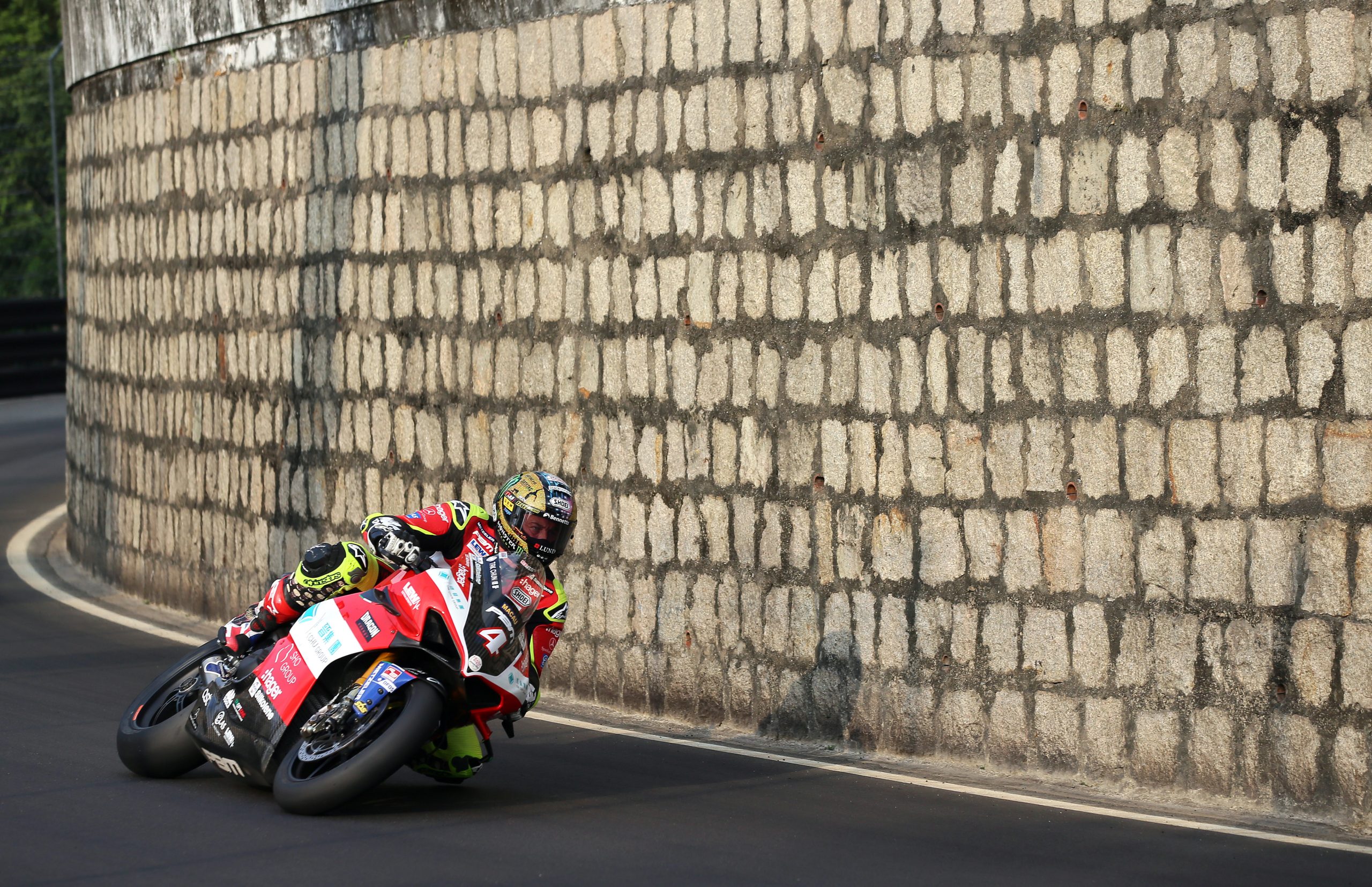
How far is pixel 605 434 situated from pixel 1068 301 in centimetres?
338

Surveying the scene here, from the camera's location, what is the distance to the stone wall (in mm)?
7586

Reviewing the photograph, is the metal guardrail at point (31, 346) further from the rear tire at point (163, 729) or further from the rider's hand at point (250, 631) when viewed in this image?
the rider's hand at point (250, 631)

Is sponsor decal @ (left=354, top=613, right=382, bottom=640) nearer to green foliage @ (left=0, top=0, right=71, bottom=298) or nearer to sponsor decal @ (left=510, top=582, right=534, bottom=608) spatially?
sponsor decal @ (left=510, top=582, right=534, bottom=608)

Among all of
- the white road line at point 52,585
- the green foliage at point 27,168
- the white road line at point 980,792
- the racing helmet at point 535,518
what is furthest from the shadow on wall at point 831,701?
the green foliage at point 27,168

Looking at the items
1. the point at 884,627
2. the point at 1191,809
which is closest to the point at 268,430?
the point at 884,627

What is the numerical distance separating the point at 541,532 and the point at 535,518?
0.24 ft

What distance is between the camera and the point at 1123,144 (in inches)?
317

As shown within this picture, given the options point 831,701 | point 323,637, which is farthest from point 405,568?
point 831,701

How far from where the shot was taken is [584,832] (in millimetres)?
6980

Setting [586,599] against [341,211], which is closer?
[586,599]

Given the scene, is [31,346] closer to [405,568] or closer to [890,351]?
[890,351]

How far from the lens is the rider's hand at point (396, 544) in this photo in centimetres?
742

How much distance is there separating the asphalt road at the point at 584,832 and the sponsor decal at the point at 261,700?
1.37 feet

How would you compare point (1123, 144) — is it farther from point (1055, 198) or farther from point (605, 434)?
point (605, 434)
